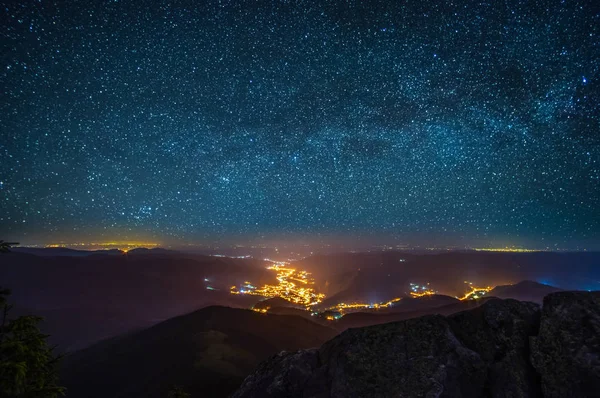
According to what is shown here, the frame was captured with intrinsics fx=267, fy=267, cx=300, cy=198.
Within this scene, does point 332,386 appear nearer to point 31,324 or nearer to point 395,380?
point 395,380

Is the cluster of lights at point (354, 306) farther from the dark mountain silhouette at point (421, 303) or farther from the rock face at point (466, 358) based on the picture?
the rock face at point (466, 358)

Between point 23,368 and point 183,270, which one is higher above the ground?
point 23,368

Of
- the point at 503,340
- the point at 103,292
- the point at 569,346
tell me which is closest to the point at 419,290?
the point at 503,340

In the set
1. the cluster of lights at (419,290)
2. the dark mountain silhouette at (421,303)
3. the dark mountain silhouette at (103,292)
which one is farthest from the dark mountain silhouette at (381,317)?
the cluster of lights at (419,290)

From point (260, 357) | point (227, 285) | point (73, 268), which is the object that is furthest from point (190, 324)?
point (73, 268)

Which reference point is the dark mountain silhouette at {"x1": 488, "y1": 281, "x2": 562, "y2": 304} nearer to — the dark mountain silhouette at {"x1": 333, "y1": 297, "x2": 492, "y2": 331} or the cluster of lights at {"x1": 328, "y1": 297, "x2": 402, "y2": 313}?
the cluster of lights at {"x1": 328, "y1": 297, "x2": 402, "y2": 313}

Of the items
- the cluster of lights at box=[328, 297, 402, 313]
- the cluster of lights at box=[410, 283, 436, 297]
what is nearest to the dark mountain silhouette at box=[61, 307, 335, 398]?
the cluster of lights at box=[328, 297, 402, 313]

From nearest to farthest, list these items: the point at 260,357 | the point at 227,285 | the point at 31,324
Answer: the point at 31,324 < the point at 260,357 < the point at 227,285
